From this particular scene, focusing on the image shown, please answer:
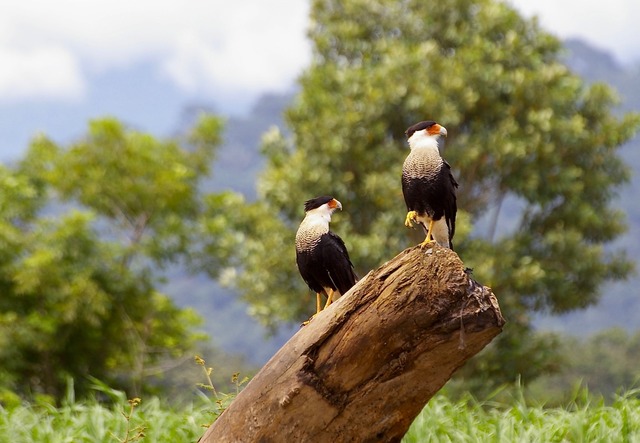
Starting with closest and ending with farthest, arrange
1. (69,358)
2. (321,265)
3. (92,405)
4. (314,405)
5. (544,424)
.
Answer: (314,405), (321,265), (544,424), (92,405), (69,358)

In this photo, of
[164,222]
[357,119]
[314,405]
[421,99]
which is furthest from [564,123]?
[314,405]

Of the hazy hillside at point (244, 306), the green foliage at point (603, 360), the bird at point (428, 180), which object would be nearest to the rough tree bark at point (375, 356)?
the bird at point (428, 180)

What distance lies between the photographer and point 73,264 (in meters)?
14.0

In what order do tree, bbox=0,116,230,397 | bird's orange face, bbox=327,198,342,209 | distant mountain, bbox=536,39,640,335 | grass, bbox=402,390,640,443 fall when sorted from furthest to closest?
distant mountain, bbox=536,39,640,335
tree, bbox=0,116,230,397
grass, bbox=402,390,640,443
bird's orange face, bbox=327,198,342,209

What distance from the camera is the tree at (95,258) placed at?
13.8m

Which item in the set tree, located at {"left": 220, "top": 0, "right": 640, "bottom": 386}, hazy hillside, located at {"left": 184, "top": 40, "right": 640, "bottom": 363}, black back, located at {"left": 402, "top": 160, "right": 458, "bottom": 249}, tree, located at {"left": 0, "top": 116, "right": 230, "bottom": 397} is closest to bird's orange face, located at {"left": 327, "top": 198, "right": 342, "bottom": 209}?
black back, located at {"left": 402, "top": 160, "right": 458, "bottom": 249}

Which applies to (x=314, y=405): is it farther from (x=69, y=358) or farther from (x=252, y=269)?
(x=69, y=358)

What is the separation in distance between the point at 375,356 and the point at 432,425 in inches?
64.7

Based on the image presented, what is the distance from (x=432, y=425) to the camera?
514cm

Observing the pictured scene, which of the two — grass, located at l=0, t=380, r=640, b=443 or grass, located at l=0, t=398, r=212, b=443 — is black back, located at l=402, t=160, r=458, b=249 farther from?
grass, located at l=0, t=398, r=212, b=443

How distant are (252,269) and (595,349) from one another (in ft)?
81.4

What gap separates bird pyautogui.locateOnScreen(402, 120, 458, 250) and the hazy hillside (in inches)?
2941

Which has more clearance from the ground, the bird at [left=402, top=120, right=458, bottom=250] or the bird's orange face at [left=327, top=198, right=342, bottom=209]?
the bird at [left=402, top=120, right=458, bottom=250]

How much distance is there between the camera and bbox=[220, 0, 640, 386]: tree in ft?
41.2
